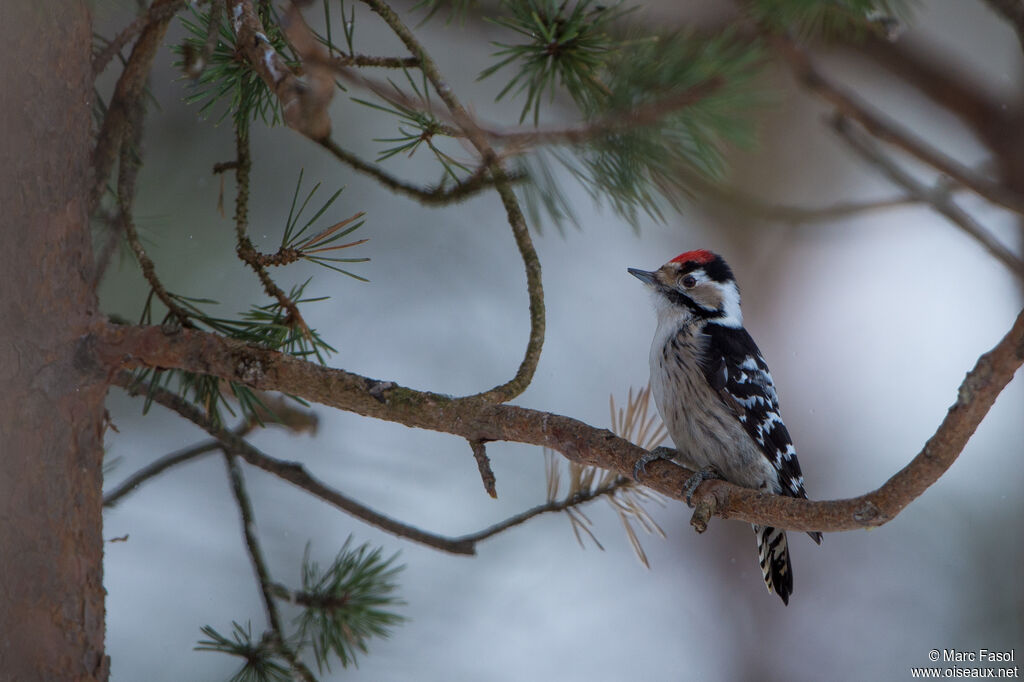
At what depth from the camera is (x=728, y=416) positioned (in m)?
2.10

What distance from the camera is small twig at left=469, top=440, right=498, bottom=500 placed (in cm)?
135

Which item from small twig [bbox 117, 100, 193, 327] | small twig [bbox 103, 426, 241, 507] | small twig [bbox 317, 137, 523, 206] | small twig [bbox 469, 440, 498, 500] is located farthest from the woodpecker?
small twig [bbox 117, 100, 193, 327]

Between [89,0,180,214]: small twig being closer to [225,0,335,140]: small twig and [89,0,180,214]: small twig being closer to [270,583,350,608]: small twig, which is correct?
[225,0,335,140]: small twig

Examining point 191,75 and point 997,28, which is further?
point 997,28

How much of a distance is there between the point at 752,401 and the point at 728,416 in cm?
7

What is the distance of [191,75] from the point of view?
1450 mm

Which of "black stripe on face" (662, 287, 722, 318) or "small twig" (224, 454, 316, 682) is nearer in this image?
"small twig" (224, 454, 316, 682)

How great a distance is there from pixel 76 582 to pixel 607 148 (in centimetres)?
106

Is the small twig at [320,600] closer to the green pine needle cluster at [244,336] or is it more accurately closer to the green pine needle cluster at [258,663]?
the green pine needle cluster at [258,663]

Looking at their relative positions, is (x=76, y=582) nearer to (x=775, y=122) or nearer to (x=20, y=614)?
(x=20, y=614)

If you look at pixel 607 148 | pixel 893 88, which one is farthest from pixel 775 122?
pixel 607 148

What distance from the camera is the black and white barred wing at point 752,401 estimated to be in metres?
Answer: 2.09

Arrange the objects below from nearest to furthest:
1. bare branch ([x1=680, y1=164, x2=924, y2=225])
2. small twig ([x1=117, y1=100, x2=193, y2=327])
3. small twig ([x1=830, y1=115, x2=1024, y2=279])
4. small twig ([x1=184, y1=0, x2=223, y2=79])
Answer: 1. small twig ([x1=184, y1=0, x2=223, y2=79])
2. small twig ([x1=117, y1=100, x2=193, y2=327])
3. small twig ([x1=830, y1=115, x2=1024, y2=279])
4. bare branch ([x1=680, y1=164, x2=924, y2=225])

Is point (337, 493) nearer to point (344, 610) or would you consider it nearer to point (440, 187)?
point (344, 610)
